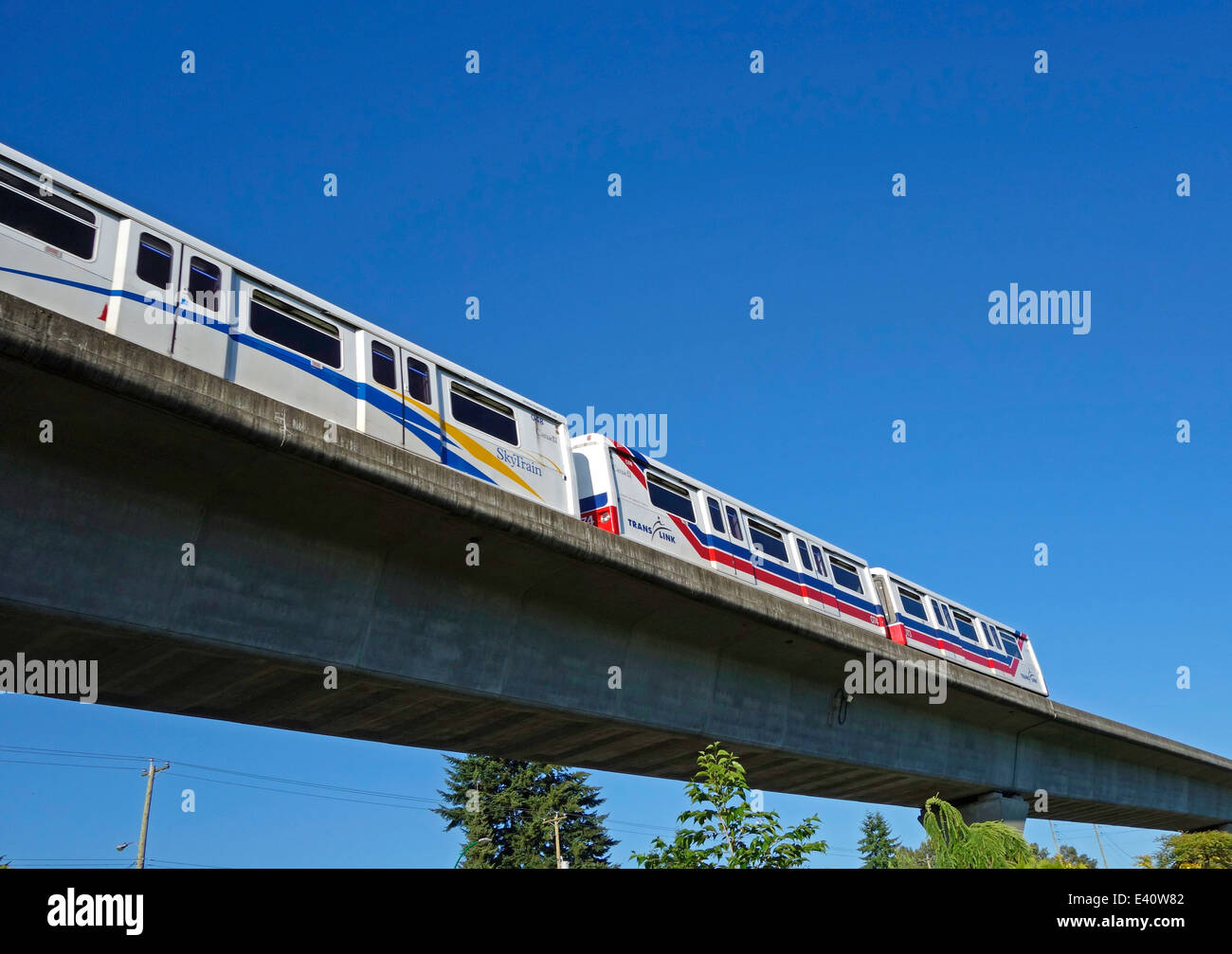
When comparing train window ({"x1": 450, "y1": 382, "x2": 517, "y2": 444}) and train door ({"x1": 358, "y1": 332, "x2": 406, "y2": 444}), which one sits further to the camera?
train window ({"x1": 450, "y1": 382, "x2": 517, "y2": 444})

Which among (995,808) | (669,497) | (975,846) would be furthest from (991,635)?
(975,846)

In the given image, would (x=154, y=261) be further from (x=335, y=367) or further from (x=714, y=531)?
(x=714, y=531)

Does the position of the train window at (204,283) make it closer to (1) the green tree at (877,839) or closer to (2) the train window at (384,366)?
(2) the train window at (384,366)

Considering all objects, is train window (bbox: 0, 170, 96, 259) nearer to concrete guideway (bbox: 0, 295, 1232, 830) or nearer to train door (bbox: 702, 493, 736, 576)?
concrete guideway (bbox: 0, 295, 1232, 830)

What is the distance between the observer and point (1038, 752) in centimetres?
2575

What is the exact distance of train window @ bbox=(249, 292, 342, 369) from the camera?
13.0m

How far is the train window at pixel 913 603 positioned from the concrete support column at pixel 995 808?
16.4 feet

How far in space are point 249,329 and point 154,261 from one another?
134cm

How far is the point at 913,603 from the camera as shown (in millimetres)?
27750

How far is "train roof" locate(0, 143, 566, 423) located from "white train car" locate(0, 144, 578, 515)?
16 mm

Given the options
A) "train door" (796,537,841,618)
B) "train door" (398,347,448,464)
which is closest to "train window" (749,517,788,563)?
"train door" (796,537,841,618)
